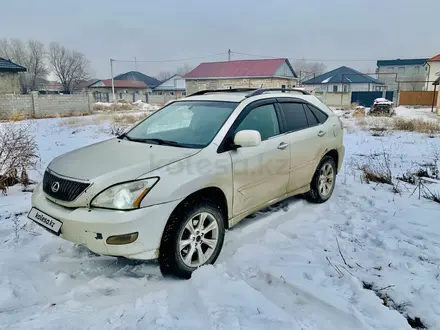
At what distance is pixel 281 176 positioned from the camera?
3762 millimetres

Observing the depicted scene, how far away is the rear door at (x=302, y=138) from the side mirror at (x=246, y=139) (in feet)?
3.11

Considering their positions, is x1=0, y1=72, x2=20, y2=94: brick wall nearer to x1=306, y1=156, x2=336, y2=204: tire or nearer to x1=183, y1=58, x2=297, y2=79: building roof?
x1=183, y1=58, x2=297, y2=79: building roof

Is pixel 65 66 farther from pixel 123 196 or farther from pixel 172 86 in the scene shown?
pixel 123 196

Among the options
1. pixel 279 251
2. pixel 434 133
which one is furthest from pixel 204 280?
pixel 434 133

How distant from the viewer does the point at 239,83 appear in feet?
117

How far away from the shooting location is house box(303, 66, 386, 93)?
45309mm

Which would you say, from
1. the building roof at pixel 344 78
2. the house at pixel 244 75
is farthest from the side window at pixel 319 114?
the building roof at pixel 344 78

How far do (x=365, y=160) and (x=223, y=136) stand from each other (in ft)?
17.9

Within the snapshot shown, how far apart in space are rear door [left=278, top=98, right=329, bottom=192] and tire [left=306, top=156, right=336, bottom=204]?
0.51 feet

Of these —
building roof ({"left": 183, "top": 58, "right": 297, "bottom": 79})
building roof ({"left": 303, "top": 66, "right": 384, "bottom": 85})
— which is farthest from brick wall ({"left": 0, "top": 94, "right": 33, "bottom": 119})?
building roof ({"left": 303, "top": 66, "right": 384, "bottom": 85})

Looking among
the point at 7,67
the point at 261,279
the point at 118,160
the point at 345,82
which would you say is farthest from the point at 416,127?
the point at 345,82

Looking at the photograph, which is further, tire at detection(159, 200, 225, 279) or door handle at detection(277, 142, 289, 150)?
door handle at detection(277, 142, 289, 150)

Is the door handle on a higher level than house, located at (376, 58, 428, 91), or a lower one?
lower

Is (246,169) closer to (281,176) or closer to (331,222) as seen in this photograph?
(281,176)
